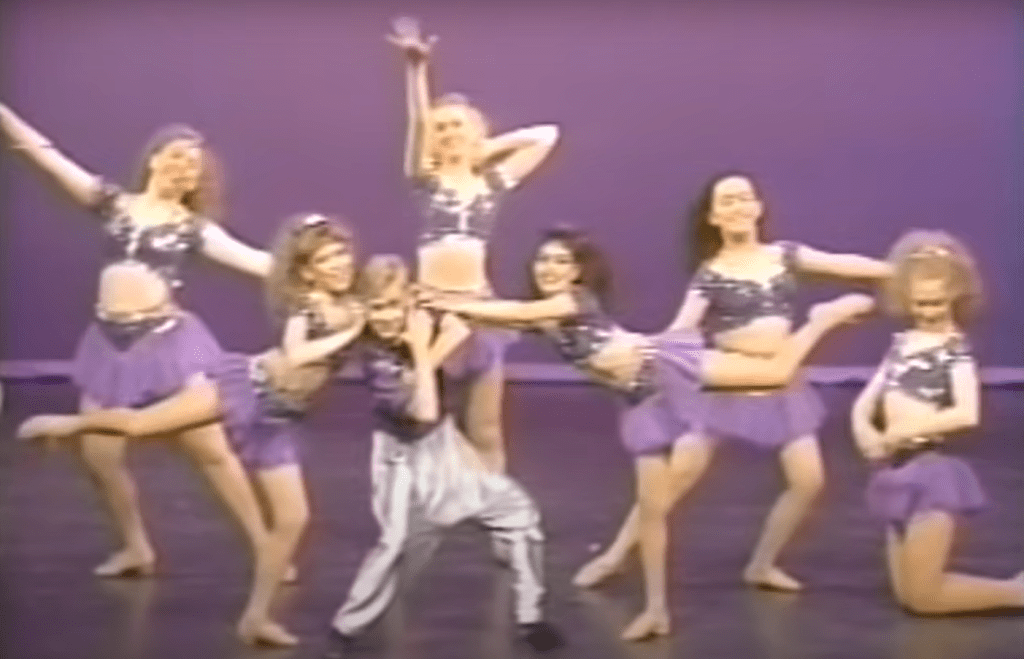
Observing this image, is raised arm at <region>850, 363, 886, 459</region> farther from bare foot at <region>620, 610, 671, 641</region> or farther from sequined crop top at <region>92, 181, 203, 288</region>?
sequined crop top at <region>92, 181, 203, 288</region>

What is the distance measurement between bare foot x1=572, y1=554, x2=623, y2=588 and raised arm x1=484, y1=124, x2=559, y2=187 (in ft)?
2.98

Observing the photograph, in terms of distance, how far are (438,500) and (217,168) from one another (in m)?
1.03

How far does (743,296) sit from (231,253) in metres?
1.05

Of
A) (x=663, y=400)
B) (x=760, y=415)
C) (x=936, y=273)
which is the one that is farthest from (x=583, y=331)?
(x=936, y=273)

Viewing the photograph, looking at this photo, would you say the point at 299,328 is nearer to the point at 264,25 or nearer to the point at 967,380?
the point at 967,380

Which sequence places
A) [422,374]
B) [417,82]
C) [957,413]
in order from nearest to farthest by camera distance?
[422,374] < [957,413] < [417,82]

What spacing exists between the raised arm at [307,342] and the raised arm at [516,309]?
0.16 m

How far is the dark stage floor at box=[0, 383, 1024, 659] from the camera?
13.4ft

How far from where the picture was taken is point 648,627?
4148 mm

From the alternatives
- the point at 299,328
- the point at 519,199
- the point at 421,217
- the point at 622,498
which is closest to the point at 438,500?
the point at 299,328

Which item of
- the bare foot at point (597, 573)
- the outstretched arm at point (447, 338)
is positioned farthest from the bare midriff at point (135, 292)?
the bare foot at point (597, 573)

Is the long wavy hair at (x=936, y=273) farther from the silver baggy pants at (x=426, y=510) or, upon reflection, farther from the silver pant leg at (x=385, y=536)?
the silver pant leg at (x=385, y=536)

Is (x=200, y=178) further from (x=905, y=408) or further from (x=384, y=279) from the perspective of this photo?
(x=905, y=408)

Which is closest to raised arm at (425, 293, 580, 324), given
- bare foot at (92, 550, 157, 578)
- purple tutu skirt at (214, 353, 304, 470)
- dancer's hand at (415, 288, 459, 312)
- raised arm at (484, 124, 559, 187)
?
dancer's hand at (415, 288, 459, 312)
